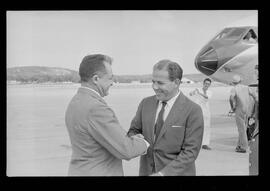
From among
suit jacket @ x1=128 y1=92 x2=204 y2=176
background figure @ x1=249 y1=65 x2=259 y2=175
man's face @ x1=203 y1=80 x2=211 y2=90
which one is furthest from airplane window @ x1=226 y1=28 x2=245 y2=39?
suit jacket @ x1=128 y1=92 x2=204 y2=176

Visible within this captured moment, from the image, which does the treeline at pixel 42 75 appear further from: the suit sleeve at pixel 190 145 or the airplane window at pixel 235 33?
the airplane window at pixel 235 33

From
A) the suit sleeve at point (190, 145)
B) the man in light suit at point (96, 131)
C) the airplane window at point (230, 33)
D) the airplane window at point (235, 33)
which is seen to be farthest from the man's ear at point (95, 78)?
the airplane window at point (235, 33)

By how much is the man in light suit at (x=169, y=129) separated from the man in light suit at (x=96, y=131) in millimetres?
266

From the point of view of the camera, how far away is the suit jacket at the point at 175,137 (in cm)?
346

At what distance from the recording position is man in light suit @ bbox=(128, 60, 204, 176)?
347cm

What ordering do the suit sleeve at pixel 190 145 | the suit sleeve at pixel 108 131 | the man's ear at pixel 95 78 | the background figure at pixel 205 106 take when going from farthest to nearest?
the background figure at pixel 205 106 → the suit sleeve at pixel 190 145 → the man's ear at pixel 95 78 → the suit sleeve at pixel 108 131

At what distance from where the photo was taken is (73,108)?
10.2ft

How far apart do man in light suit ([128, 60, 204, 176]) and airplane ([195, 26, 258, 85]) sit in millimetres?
685

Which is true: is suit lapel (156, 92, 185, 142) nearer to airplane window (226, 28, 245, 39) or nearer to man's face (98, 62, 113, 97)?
man's face (98, 62, 113, 97)

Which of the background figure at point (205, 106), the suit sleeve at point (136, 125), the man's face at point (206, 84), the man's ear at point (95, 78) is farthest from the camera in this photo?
the man's face at point (206, 84)

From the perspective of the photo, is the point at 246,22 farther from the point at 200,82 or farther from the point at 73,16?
the point at 73,16
